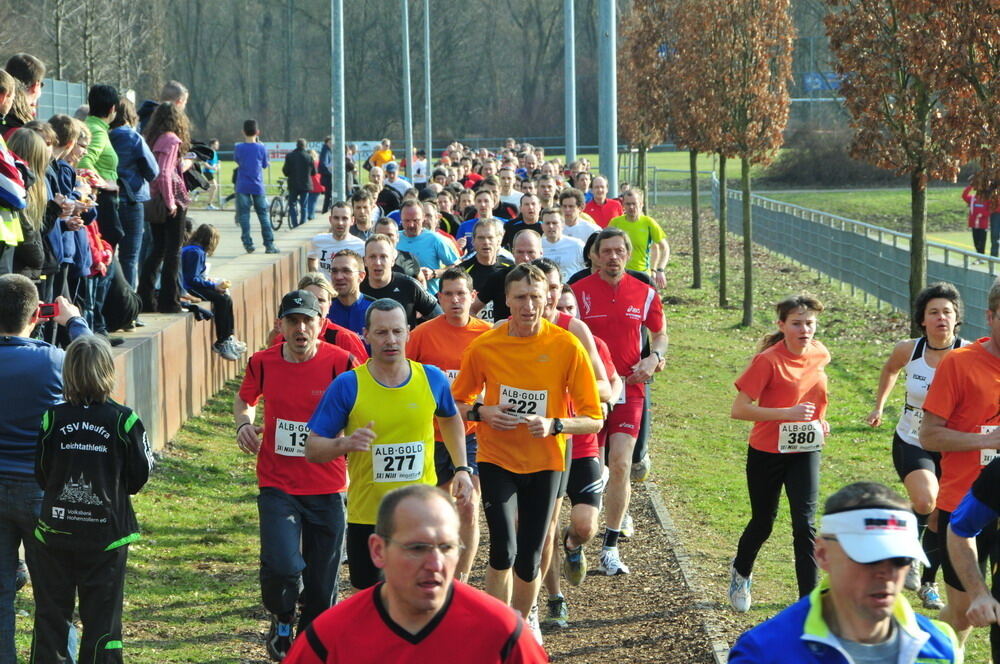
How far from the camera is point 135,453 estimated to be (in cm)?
673

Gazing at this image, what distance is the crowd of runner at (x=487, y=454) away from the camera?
4.06 metres

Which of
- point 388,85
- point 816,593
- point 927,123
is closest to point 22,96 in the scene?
point 816,593

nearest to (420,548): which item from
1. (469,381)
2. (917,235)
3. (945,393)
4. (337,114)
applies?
(945,393)

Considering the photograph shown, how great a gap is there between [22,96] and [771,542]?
5.91m

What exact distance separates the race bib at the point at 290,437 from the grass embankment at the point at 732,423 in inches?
104

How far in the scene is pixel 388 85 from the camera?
102m

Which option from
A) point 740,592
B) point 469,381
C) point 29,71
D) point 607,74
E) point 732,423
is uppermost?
point 607,74

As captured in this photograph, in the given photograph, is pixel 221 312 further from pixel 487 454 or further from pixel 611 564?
Answer: pixel 487 454

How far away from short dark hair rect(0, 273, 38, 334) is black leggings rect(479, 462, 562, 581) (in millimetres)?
2549

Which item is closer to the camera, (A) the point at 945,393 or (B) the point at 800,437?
(A) the point at 945,393

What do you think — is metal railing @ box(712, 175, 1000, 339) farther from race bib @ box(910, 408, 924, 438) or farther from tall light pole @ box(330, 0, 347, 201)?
race bib @ box(910, 408, 924, 438)

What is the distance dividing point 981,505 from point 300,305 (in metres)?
3.58

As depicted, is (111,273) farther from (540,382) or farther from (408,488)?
(408,488)

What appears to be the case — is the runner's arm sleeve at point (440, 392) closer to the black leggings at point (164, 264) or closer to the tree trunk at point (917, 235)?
→ the black leggings at point (164, 264)
